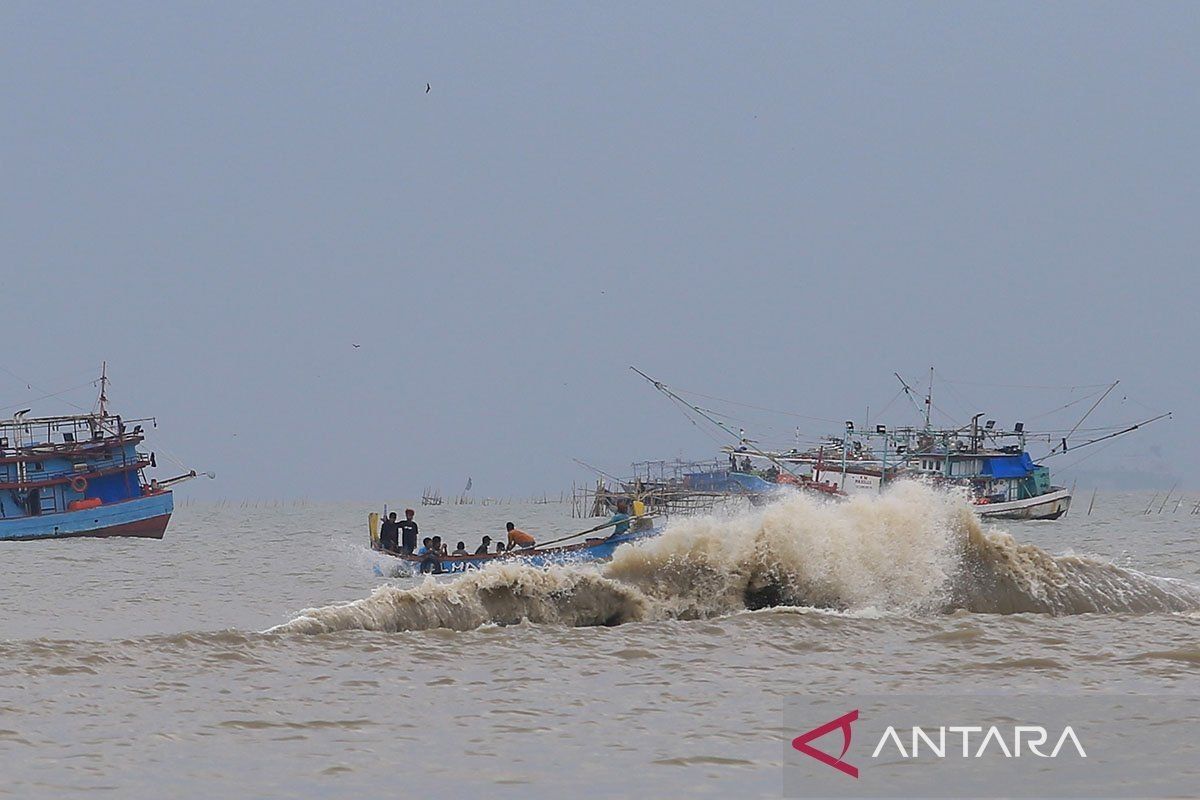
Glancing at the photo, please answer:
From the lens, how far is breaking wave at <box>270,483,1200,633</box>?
1609 centimetres

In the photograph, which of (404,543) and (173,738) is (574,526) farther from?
(173,738)

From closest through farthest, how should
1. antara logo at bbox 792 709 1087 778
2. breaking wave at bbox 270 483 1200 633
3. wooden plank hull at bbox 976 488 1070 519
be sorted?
antara logo at bbox 792 709 1087 778 → breaking wave at bbox 270 483 1200 633 → wooden plank hull at bbox 976 488 1070 519

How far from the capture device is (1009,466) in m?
63.0

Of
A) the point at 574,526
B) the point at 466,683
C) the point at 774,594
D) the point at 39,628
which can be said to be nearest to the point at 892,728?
the point at 466,683

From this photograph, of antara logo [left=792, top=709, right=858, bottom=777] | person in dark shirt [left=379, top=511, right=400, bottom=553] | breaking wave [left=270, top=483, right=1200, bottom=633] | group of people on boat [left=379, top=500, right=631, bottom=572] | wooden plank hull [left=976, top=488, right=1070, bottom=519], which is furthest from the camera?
wooden plank hull [left=976, top=488, right=1070, bottom=519]

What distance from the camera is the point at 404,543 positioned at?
32.4 meters

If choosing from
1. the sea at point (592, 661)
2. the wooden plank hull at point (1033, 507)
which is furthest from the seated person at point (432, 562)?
the wooden plank hull at point (1033, 507)

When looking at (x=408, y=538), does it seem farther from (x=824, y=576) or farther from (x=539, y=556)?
(x=824, y=576)

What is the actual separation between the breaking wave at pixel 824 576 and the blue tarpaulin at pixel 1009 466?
46137mm

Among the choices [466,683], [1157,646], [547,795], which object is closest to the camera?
[547,795]

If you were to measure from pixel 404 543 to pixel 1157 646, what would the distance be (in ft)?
71.1

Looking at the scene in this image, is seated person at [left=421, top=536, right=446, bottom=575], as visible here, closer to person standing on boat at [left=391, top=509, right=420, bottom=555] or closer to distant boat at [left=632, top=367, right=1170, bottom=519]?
person standing on boat at [left=391, top=509, right=420, bottom=555]

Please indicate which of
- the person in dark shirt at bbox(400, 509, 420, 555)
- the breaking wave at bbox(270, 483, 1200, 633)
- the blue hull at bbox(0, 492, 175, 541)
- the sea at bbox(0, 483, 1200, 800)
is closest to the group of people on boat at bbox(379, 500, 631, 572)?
the person in dark shirt at bbox(400, 509, 420, 555)

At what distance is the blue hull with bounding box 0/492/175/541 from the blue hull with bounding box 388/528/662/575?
30.3 m
